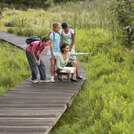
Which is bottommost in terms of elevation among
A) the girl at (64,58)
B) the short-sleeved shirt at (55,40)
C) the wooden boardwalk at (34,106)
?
the wooden boardwalk at (34,106)

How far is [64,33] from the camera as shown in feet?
18.1

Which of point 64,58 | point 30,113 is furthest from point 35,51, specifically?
point 30,113

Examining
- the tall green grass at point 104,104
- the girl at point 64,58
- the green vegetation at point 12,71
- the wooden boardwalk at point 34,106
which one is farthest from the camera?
the green vegetation at point 12,71

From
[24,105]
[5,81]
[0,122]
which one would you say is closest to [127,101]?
[24,105]

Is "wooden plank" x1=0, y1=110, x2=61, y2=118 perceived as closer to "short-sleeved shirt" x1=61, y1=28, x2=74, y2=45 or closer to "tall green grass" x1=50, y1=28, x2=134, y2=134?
"tall green grass" x1=50, y1=28, x2=134, y2=134

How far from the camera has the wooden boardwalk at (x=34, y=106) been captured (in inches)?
130

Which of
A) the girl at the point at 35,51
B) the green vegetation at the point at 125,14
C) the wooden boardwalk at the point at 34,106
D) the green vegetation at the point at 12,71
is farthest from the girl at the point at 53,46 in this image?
the green vegetation at the point at 125,14

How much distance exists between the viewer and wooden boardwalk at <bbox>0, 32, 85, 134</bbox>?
130 inches

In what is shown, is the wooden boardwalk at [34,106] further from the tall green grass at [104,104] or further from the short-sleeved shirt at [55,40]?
the short-sleeved shirt at [55,40]

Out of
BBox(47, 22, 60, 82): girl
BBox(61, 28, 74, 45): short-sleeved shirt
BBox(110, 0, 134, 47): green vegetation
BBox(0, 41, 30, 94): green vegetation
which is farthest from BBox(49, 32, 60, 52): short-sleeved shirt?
BBox(110, 0, 134, 47): green vegetation

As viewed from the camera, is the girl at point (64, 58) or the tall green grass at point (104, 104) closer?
the tall green grass at point (104, 104)

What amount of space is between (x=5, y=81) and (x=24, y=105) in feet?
6.43

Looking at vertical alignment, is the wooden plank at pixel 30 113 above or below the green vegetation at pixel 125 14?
below

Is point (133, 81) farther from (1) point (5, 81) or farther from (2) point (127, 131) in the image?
(1) point (5, 81)
